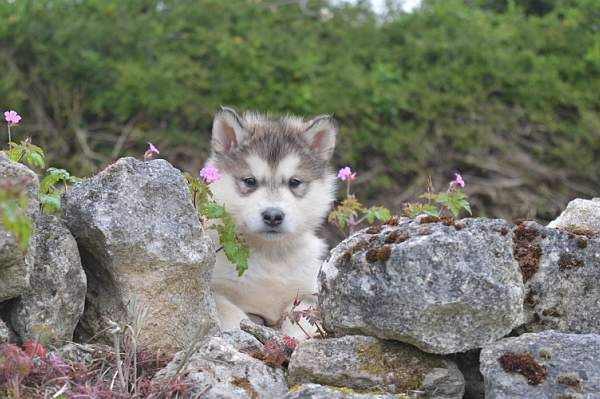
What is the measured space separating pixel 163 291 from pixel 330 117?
7.12 feet

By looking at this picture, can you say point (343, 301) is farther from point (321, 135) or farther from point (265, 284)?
point (321, 135)

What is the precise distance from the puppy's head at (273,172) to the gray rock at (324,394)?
221cm

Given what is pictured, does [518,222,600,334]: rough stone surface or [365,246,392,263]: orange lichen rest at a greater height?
[365,246,392,263]: orange lichen

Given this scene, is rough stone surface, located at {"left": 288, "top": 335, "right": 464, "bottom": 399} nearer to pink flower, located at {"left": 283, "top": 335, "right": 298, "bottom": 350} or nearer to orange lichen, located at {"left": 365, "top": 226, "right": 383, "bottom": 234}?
pink flower, located at {"left": 283, "top": 335, "right": 298, "bottom": 350}

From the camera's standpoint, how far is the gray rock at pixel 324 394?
3.63m

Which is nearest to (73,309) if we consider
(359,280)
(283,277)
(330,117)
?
(359,280)

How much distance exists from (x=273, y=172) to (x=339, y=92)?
174 inches

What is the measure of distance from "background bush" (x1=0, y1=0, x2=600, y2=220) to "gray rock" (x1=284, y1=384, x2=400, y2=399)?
21.6 ft

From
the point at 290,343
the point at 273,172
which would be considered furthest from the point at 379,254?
the point at 273,172

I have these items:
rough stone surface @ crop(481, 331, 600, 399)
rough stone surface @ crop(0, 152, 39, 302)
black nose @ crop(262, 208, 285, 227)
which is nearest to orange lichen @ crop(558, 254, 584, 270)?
rough stone surface @ crop(481, 331, 600, 399)

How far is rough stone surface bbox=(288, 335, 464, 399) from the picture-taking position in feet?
13.0

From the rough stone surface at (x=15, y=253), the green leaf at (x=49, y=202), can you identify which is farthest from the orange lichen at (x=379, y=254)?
the green leaf at (x=49, y=202)

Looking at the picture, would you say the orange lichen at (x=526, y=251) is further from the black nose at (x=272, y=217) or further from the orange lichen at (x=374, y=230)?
the black nose at (x=272, y=217)

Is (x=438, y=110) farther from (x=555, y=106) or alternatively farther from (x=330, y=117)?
(x=330, y=117)
